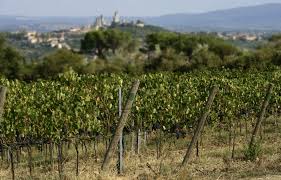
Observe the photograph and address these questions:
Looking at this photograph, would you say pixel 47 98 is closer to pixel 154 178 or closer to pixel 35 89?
pixel 35 89

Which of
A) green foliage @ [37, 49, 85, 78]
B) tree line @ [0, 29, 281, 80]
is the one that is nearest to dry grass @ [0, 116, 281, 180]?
tree line @ [0, 29, 281, 80]

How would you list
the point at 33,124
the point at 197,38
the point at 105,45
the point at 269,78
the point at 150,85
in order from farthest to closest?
the point at 105,45 < the point at 197,38 < the point at 269,78 < the point at 150,85 < the point at 33,124

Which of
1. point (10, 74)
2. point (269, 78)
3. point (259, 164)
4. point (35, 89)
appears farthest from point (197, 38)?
point (259, 164)

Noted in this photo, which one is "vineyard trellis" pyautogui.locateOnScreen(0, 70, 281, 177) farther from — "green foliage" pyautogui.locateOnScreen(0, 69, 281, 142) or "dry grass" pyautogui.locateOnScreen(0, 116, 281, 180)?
"dry grass" pyautogui.locateOnScreen(0, 116, 281, 180)

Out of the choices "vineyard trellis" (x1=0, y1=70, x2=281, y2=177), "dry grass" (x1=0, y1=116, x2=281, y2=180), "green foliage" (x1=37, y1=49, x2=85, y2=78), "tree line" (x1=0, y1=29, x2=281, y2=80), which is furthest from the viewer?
"green foliage" (x1=37, y1=49, x2=85, y2=78)

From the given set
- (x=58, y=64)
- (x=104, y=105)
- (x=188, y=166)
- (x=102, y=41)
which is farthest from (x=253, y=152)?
(x=102, y=41)

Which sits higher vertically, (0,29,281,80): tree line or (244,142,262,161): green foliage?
(244,142,262,161): green foliage

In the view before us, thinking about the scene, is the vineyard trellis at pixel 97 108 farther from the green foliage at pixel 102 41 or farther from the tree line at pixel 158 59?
the green foliage at pixel 102 41

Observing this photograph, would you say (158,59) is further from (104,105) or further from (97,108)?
(97,108)

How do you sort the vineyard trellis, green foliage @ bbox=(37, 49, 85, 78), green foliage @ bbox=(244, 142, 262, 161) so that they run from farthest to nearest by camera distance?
1. green foliage @ bbox=(37, 49, 85, 78)
2. the vineyard trellis
3. green foliage @ bbox=(244, 142, 262, 161)

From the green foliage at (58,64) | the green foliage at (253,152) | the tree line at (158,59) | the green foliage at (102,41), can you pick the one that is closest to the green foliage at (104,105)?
the green foliage at (253,152)

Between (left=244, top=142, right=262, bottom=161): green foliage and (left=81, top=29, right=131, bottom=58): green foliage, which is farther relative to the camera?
(left=81, top=29, right=131, bottom=58): green foliage

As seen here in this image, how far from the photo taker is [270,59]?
42.3m

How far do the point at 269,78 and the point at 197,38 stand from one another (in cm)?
4822
